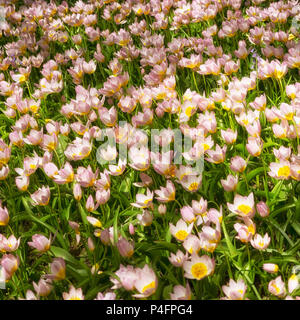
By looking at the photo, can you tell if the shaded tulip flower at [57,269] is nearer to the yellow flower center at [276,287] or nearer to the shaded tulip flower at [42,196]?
the shaded tulip flower at [42,196]

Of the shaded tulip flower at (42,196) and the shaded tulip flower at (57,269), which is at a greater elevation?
the shaded tulip flower at (57,269)

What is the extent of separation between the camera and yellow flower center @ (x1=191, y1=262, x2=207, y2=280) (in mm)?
1447

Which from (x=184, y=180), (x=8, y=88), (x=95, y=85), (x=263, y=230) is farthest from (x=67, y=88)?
(x=263, y=230)

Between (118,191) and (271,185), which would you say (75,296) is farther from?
(271,185)

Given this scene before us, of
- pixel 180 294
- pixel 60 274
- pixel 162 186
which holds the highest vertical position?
pixel 180 294

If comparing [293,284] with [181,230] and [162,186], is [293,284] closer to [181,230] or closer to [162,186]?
[181,230]

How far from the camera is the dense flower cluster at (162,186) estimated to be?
1580 mm

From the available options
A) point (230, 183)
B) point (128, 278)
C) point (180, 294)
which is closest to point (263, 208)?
point (230, 183)

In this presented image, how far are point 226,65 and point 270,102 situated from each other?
379 millimetres

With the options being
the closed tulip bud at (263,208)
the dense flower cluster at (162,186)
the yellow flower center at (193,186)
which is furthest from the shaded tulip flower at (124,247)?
the closed tulip bud at (263,208)

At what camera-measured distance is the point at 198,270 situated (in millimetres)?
1455

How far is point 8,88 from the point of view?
2975mm

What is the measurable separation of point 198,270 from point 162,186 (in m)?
0.74

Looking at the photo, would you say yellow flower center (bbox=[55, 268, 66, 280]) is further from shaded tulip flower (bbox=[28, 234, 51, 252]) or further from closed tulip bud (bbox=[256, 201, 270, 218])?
closed tulip bud (bbox=[256, 201, 270, 218])
